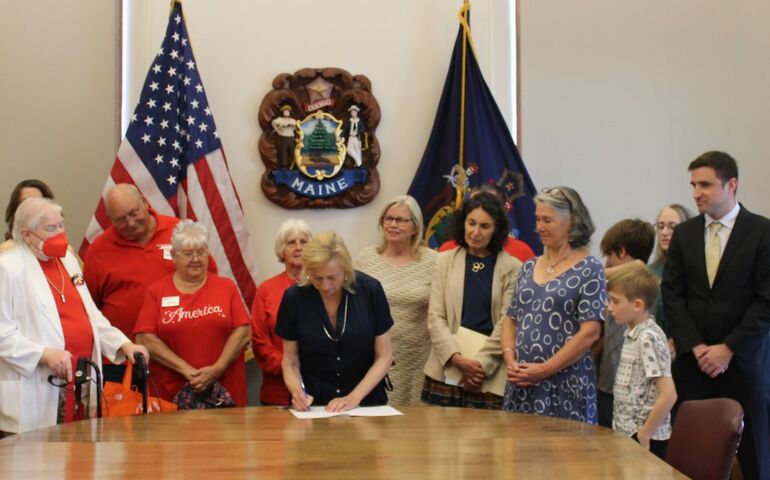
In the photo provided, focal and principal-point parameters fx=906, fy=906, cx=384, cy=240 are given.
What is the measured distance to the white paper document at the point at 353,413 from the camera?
3.34m

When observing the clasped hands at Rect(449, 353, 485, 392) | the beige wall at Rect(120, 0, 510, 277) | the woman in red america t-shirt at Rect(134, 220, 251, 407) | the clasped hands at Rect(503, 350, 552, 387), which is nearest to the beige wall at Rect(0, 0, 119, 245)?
the beige wall at Rect(120, 0, 510, 277)

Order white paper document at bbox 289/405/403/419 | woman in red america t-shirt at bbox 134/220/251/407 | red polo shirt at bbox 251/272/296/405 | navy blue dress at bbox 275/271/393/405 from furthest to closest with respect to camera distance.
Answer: red polo shirt at bbox 251/272/296/405 → woman in red america t-shirt at bbox 134/220/251/407 → navy blue dress at bbox 275/271/393/405 → white paper document at bbox 289/405/403/419

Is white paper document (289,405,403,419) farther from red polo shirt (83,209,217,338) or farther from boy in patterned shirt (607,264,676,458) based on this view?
red polo shirt (83,209,217,338)

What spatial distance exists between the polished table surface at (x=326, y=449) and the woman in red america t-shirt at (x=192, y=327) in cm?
94

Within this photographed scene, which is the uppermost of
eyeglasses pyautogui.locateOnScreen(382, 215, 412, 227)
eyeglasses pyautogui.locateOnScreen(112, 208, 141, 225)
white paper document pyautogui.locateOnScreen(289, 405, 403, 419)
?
eyeglasses pyautogui.locateOnScreen(112, 208, 141, 225)

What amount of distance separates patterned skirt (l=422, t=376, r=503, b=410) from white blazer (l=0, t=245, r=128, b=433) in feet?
4.95

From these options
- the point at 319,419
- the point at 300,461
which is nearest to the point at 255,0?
the point at 319,419

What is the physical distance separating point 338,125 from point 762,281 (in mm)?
2657

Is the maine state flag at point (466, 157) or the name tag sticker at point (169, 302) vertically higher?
the maine state flag at point (466, 157)

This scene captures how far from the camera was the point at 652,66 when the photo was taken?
5758mm

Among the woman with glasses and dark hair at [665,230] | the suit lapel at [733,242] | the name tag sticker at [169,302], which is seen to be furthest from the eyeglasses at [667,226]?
the name tag sticker at [169,302]

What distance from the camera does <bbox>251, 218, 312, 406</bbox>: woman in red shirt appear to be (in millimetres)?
4461

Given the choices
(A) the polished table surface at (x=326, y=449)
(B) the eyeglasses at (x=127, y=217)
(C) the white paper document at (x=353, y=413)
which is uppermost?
(B) the eyeglasses at (x=127, y=217)

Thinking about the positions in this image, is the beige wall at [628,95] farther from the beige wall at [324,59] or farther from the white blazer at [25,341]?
the white blazer at [25,341]
